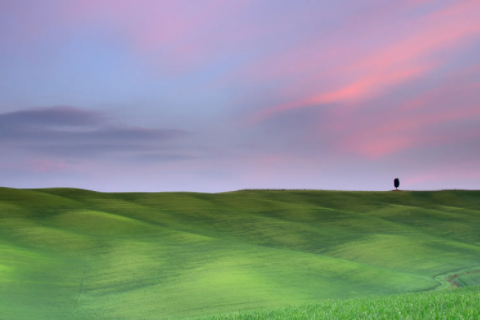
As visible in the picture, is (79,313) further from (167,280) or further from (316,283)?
(316,283)

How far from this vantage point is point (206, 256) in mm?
23500

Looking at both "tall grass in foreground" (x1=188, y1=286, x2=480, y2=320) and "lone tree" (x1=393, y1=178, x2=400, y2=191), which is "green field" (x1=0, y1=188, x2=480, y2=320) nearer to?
"tall grass in foreground" (x1=188, y1=286, x2=480, y2=320)

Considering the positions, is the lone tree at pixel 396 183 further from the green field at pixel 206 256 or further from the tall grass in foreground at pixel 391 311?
the tall grass in foreground at pixel 391 311

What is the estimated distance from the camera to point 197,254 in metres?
23.9

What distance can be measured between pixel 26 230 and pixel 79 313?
14.8 metres

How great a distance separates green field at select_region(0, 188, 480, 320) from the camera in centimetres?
1689

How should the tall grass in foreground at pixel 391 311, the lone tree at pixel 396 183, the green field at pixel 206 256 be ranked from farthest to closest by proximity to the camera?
the lone tree at pixel 396 183 → the green field at pixel 206 256 → the tall grass in foreground at pixel 391 311

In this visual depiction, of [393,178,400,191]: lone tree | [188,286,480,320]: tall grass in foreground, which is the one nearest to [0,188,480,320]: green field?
[188,286,480,320]: tall grass in foreground

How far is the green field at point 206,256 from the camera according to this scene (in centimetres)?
1689

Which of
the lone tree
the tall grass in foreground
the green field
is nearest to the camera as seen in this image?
the tall grass in foreground

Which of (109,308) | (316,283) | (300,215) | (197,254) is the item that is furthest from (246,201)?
(109,308)

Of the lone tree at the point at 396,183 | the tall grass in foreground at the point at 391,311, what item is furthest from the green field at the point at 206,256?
the lone tree at the point at 396,183

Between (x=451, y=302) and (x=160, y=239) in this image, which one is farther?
(x=160, y=239)

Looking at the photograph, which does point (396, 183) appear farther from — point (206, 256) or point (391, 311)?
point (391, 311)
